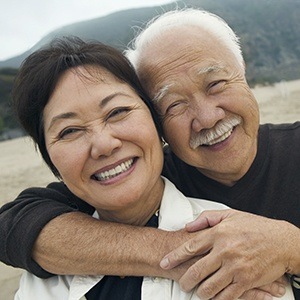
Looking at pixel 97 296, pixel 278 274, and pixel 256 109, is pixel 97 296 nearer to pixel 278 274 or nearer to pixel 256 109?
pixel 278 274

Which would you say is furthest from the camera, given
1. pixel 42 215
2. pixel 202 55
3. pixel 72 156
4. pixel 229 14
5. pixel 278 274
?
pixel 229 14

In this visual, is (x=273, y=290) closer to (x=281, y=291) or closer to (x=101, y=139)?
(x=281, y=291)

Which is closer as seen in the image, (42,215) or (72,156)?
(72,156)

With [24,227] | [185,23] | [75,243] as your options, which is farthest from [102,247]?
[185,23]

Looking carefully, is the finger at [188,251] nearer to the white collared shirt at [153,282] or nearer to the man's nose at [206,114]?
the white collared shirt at [153,282]

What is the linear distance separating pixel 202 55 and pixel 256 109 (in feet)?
1.50

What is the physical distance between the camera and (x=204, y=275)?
5.41 feet

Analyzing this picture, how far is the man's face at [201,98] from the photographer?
226 cm

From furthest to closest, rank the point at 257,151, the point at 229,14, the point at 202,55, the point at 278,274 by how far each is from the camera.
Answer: the point at 229,14 → the point at 257,151 → the point at 202,55 → the point at 278,274

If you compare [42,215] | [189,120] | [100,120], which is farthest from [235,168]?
[42,215]

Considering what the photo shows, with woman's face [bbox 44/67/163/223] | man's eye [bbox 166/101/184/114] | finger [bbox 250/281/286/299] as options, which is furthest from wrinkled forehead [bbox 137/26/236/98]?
finger [bbox 250/281/286/299]

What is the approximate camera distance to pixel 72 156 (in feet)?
6.23

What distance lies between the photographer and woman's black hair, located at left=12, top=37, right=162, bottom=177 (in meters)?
2.00

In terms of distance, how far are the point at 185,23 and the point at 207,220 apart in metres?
1.17
